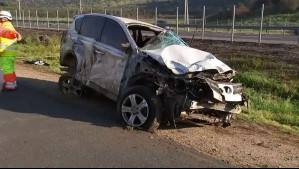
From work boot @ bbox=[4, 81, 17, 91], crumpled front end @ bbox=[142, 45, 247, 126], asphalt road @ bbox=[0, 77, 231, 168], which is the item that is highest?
crumpled front end @ bbox=[142, 45, 247, 126]

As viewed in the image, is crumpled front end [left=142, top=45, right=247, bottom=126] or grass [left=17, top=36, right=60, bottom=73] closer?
crumpled front end [left=142, top=45, right=247, bottom=126]

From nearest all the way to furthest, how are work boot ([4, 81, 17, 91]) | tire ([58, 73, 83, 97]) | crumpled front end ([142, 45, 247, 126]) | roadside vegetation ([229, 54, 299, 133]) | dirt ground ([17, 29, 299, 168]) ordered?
1. dirt ground ([17, 29, 299, 168])
2. crumpled front end ([142, 45, 247, 126])
3. tire ([58, 73, 83, 97])
4. roadside vegetation ([229, 54, 299, 133])
5. work boot ([4, 81, 17, 91])

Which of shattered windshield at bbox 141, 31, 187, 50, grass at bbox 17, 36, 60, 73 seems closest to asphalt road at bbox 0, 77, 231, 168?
shattered windshield at bbox 141, 31, 187, 50

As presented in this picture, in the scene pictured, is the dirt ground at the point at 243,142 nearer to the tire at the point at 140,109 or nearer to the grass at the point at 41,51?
the tire at the point at 140,109

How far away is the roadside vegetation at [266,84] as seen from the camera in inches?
396

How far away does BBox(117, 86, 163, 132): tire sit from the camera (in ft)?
23.8

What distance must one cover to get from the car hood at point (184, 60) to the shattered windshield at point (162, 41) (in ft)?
0.95

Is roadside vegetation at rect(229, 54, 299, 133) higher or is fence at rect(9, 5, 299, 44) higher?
fence at rect(9, 5, 299, 44)

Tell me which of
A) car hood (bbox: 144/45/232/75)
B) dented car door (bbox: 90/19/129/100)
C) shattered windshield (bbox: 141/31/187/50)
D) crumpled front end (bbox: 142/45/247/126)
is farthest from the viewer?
shattered windshield (bbox: 141/31/187/50)

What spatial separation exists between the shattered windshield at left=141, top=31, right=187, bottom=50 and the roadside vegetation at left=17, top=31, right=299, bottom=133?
6.85 feet

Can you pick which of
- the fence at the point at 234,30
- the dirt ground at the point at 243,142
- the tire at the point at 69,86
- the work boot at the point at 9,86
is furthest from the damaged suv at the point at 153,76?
the work boot at the point at 9,86

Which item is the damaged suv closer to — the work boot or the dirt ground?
the dirt ground

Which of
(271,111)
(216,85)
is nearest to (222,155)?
(216,85)

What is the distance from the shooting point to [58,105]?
9.20 m
